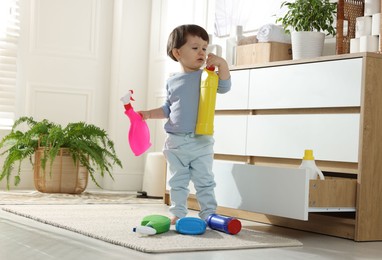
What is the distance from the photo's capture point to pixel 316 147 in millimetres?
2781

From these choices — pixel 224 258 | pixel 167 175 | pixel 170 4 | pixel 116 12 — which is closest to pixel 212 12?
pixel 170 4

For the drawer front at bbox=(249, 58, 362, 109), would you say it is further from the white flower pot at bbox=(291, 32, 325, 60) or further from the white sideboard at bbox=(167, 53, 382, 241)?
the white flower pot at bbox=(291, 32, 325, 60)

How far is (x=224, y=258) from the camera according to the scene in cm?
201

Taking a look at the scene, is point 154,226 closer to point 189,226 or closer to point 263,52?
point 189,226

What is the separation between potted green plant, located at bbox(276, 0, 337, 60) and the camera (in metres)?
3.08

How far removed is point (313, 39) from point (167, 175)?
1.07 meters

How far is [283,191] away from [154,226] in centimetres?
51

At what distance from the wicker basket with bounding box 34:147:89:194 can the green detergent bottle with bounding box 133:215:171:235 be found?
1.77 meters

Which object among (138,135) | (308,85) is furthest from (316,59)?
(138,135)

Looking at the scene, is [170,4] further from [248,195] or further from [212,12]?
[248,195]

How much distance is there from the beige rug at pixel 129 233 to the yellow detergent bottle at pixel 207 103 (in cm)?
38

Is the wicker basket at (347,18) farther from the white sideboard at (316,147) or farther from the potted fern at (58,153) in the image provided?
the potted fern at (58,153)

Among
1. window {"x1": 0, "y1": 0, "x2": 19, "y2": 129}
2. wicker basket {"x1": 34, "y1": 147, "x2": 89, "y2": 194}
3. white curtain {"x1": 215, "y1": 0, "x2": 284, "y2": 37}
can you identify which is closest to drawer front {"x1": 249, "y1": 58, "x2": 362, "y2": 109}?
white curtain {"x1": 215, "y1": 0, "x2": 284, "y2": 37}

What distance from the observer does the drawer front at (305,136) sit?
2.64m
